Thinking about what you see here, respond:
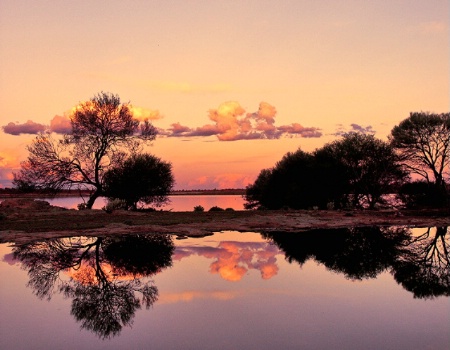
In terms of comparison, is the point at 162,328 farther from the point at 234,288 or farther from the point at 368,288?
the point at 368,288

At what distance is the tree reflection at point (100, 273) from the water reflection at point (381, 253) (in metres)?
6.01

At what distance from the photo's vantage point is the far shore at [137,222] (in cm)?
2517

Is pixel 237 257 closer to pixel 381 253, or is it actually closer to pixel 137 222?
pixel 381 253

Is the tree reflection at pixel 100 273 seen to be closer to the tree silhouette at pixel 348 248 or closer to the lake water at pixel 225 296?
the lake water at pixel 225 296

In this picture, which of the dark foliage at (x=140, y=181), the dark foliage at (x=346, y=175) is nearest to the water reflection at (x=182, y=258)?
the dark foliage at (x=140, y=181)

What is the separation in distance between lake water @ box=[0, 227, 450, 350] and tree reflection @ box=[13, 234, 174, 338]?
44mm

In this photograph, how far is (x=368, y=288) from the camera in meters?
11.9

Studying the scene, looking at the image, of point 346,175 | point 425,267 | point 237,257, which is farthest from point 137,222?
point 346,175

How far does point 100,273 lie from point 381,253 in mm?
11755

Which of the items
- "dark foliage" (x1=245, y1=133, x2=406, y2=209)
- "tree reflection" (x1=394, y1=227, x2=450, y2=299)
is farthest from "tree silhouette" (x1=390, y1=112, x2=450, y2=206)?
"tree reflection" (x1=394, y1=227, x2=450, y2=299)

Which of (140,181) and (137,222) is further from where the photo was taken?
(140,181)

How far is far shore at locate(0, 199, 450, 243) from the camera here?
25.2 metres

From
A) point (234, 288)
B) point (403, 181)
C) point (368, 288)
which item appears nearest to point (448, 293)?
point (368, 288)

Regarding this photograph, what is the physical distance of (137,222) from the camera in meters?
29.7
